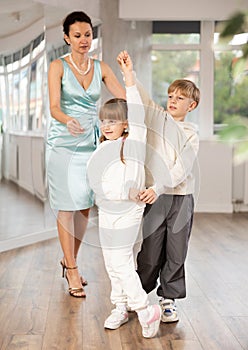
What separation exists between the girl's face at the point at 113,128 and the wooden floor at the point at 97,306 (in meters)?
0.85

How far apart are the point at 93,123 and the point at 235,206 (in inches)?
152

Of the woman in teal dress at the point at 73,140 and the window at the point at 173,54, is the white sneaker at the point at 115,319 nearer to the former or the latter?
the woman in teal dress at the point at 73,140

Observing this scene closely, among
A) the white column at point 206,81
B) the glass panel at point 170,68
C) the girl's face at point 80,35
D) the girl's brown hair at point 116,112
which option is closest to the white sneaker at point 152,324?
the girl's brown hair at point 116,112

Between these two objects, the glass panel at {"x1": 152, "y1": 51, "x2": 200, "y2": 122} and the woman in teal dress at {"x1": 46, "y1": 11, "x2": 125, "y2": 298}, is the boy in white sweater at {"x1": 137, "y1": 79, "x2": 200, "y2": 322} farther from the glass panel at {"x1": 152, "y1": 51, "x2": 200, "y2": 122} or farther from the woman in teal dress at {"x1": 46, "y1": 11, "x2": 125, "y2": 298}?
the glass panel at {"x1": 152, "y1": 51, "x2": 200, "y2": 122}

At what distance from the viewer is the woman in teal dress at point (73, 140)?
3.68m

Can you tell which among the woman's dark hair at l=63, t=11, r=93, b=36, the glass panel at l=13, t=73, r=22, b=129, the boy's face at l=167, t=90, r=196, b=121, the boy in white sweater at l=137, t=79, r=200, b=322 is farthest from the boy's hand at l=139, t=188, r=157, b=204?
the glass panel at l=13, t=73, r=22, b=129

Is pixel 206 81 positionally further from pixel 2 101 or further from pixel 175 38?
pixel 2 101

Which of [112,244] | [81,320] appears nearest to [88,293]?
[81,320]

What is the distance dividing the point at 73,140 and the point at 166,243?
92cm

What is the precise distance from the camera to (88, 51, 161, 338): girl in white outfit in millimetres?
2893

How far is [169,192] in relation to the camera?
3080 millimetres

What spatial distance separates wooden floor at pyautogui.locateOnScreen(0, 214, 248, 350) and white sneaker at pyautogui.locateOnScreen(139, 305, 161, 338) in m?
0.04

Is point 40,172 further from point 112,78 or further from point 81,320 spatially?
point 81,320

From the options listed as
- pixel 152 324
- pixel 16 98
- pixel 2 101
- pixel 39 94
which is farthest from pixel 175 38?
pixel 152 324
